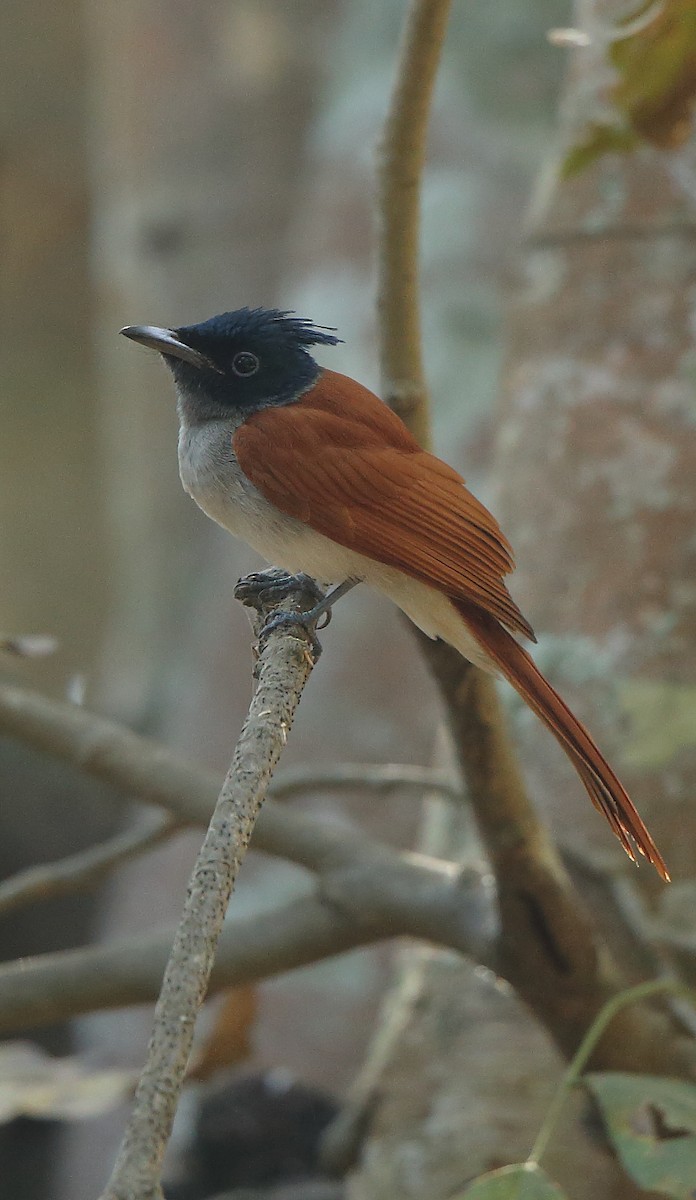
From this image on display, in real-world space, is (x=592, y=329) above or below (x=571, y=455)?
above

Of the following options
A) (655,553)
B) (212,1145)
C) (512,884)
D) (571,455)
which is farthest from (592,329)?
(212,1145)

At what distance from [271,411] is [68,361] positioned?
740cm

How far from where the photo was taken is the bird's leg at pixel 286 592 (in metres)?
1.80

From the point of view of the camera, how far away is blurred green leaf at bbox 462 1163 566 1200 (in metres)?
1.62

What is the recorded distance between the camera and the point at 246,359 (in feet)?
6.83

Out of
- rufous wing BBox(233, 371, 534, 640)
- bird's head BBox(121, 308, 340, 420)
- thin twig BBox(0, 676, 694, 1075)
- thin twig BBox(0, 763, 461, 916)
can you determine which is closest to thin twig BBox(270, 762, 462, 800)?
thin twig BBox(0, 763, 461, 916)

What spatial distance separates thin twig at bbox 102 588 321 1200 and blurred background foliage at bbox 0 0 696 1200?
4.25 ft

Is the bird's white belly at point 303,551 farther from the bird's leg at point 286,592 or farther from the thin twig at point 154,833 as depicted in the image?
the thin twig at point 154,833

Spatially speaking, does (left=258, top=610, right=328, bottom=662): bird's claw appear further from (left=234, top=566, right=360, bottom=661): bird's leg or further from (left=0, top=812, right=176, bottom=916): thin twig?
(left=0, top=812, right=176, bottom=916): thin twig

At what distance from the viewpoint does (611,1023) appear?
82.6 inches

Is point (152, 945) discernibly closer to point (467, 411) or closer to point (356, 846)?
point (356, 846)

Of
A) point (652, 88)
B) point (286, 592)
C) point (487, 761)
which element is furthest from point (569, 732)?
point (652, 88)

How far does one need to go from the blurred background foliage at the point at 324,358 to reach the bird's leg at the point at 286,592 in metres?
0.80

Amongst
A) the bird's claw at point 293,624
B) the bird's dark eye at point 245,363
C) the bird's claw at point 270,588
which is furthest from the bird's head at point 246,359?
the bird's claw at point 293,624
